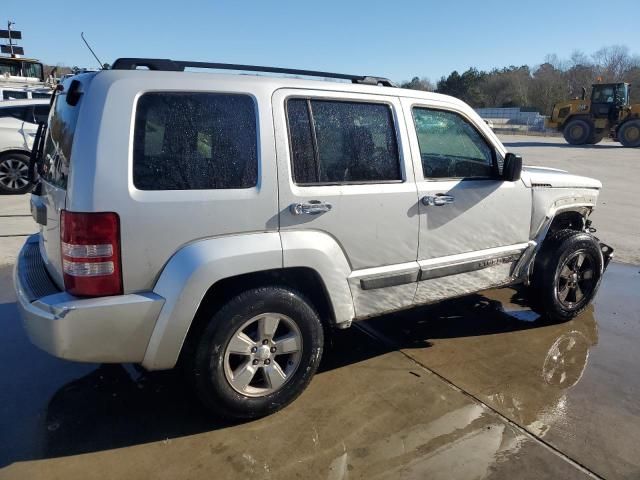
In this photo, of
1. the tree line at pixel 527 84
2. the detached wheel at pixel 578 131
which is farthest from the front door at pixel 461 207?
the tree line at pixel 527 84

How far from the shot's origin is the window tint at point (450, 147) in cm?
343

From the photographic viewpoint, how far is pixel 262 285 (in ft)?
9.22

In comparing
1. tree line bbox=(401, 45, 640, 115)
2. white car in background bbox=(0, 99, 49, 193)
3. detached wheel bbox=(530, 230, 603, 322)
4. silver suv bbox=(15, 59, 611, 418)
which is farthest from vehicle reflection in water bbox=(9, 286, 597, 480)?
tree line bbox=(401, 45, 640, 115)

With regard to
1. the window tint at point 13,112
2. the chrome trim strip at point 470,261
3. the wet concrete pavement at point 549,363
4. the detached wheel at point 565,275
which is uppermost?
the window tint at point 13,112

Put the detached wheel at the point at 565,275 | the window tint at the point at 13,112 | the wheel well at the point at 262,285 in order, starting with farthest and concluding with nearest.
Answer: the window tint at the point at 13,112, the detached wheel at the point at 565,275, the wheel well at the point at 262,285

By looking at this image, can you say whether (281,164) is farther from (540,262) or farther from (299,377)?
(540,262)

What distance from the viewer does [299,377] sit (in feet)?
9.80

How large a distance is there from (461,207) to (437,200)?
270 millimetres

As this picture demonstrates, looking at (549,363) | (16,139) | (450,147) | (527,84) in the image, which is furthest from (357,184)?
(527,84)

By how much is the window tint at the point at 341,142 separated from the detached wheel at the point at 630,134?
27.0 m

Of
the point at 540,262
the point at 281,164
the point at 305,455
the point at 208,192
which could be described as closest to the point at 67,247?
the point at 208,192

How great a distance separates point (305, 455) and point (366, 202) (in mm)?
1471

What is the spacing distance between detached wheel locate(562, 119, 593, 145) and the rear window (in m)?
28.7

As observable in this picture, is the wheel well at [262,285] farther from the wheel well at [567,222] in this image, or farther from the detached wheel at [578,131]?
the detached wheel at [578,131]
